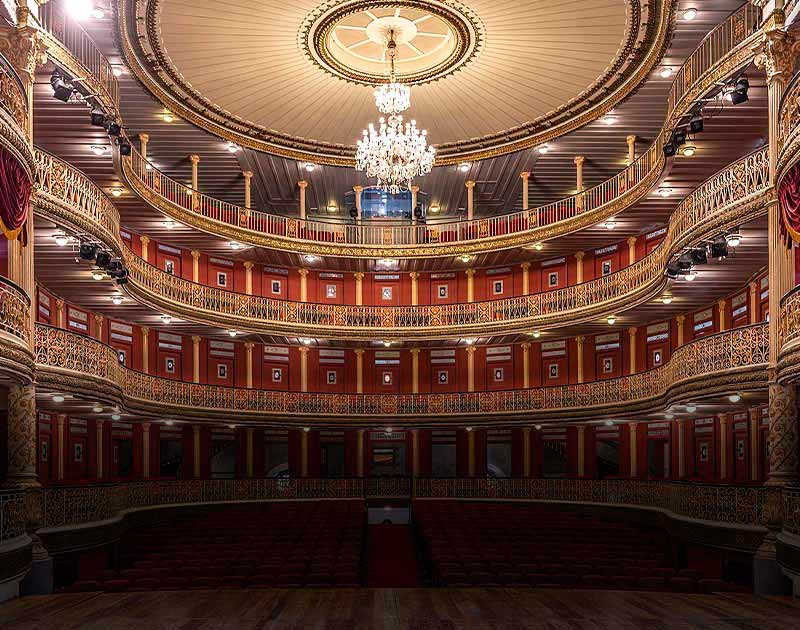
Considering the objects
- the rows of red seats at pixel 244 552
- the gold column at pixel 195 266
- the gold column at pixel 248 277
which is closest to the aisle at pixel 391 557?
the rows of red seats at pixel 244 552

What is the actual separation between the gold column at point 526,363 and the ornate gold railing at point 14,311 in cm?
2048

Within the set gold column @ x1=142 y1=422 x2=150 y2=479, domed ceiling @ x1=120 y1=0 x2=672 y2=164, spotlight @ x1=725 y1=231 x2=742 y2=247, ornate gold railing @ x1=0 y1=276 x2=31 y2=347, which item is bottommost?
gold column @ x1=142 y1=422 x2=150 y2=479

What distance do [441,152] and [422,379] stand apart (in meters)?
8.89

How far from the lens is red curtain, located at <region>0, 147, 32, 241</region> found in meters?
12.6

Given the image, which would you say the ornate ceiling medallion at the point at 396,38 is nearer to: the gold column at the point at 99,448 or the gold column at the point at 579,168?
the gold column at the point at 579,168

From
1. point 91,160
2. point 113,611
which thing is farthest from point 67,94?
point 113,611

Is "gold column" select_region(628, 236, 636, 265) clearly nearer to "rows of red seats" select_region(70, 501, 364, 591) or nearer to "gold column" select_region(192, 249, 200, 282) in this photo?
"rows of red seats" select_region(70, 501, 364, 591)

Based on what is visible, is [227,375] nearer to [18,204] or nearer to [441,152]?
[441,152]

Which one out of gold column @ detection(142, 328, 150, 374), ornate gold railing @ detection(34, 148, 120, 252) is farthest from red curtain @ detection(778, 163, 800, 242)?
gold column @ detection(142, 328, 150, 374)

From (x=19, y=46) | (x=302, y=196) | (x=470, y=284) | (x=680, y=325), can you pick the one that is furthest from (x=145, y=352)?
(x=680, y=325)

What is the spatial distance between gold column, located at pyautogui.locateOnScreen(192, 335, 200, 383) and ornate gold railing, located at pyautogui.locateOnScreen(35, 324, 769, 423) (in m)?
1.73

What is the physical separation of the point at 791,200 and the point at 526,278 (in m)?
17.9

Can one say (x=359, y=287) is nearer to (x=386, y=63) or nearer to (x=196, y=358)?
(x=196, y=358)

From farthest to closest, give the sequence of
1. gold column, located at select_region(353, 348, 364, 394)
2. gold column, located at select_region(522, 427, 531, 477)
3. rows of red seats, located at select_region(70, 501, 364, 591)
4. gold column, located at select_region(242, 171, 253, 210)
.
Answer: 1. gold column, located at select_region(353, 348, 364, 394)
2. gold column, located at select_region(522, 427, 531, 477)
3. gold column, located at select_region(242, 171, 253, 210)
4. rows of red seats, located at select_region(70, 501, 364, 591)
